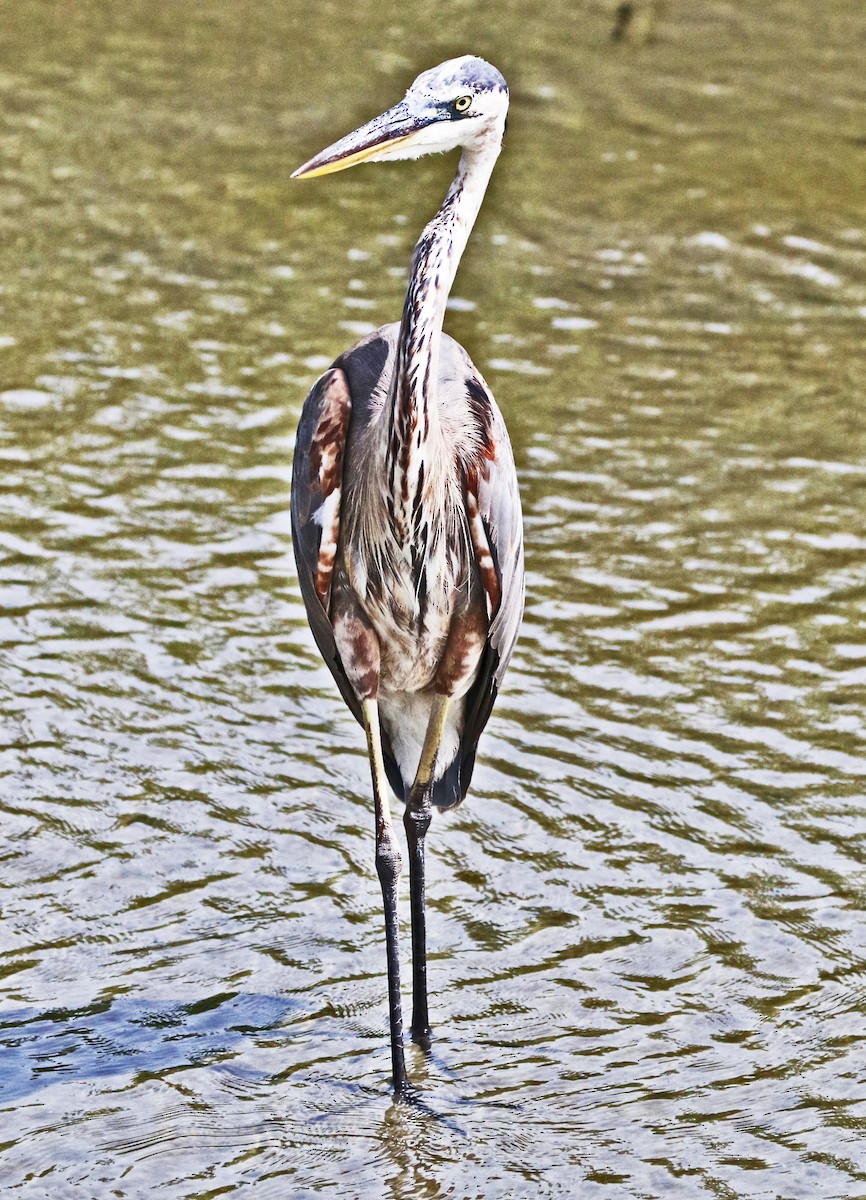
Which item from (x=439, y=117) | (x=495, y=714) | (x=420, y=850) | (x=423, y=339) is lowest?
(x=495, y=714)

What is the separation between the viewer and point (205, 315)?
1128 centimetres

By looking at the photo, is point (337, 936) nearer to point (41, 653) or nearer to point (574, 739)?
point (574, 739)

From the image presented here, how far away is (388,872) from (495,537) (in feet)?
3.67

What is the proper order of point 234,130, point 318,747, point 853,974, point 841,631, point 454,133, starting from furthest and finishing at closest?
1. point 234,130
2. point 841,631
3. point 318,747
4. point 853,974
5. point 454,133

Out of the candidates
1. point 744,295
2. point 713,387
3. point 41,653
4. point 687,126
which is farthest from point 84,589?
point 687,126

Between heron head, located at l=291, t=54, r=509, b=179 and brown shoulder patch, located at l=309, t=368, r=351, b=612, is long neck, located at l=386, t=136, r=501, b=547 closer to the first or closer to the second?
heron head, located at l=291, t=54, r=509, b=179

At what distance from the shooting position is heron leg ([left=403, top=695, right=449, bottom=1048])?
Result: 5.71 m

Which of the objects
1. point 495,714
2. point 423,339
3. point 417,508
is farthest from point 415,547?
point 495,714

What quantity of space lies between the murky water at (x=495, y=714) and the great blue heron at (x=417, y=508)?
0.52 m

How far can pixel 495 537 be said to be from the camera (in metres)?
5.48

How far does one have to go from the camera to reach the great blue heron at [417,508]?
5113mm

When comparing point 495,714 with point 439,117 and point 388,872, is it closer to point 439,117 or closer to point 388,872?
point 388,872

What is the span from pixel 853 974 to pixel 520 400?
5132mm

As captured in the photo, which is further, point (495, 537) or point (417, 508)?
point (495, 537)
